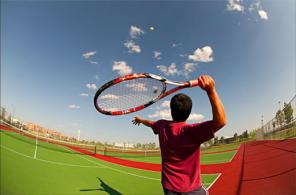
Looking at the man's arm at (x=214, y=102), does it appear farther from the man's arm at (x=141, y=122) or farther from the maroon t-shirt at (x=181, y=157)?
the man's arm at (x=141, y=122)

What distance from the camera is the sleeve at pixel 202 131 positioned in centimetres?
174

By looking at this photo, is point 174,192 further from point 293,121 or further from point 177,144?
point 293,121

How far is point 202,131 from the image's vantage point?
5.89 ft

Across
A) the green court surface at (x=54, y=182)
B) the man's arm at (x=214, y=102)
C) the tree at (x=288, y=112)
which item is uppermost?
the tree at (x=288, y=112)

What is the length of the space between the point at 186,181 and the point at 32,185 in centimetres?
508

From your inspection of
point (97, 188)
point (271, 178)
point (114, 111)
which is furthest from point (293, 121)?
point (114, 111)

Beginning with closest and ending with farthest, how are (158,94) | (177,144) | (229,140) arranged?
(177,144)
(158,94)
(229,140)

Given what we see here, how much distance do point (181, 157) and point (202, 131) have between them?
43 centimetres

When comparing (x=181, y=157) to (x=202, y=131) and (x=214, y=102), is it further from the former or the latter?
(x=214, y=102)

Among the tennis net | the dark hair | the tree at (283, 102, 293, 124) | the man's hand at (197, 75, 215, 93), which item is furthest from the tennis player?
the tree at (283, 102, 293, 124)

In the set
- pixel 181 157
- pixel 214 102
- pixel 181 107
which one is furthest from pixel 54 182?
pixel 214 102

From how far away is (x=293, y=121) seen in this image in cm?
1170

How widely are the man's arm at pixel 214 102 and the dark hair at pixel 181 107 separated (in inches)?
16.9

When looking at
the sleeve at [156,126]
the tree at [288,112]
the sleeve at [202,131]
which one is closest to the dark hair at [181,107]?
the sleeve at [202,131]
